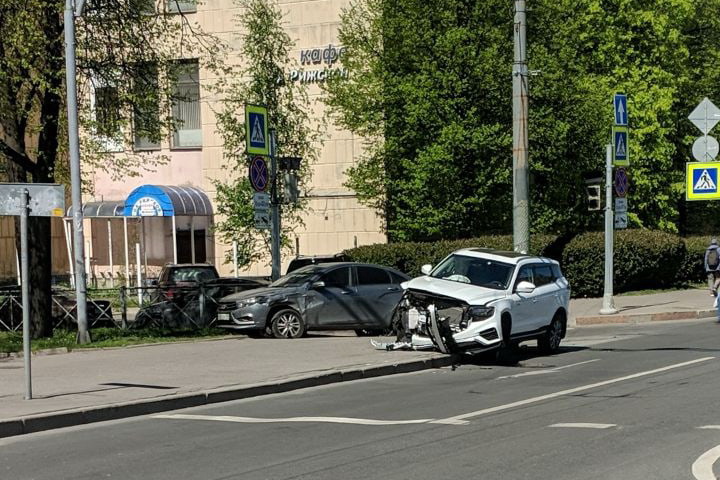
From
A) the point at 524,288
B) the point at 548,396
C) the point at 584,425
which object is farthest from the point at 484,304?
the point at 584,425

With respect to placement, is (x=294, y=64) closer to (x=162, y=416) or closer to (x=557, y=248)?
(x=557, y=248)

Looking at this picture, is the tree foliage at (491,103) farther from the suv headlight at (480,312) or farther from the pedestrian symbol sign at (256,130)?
the suv headlight at (480,312)

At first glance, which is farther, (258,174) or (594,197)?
(594,197)

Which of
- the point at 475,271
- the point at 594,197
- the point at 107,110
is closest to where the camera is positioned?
the point at 475,271

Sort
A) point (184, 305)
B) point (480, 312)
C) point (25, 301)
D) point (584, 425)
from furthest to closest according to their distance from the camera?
point (184, 305) → point (480, 312) → point (25, 301) → point (584, 425)

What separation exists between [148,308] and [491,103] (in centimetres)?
1414

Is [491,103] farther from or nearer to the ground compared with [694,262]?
farther from the ground

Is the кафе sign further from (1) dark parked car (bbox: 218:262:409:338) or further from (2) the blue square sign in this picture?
(1) dark parked car (bbox: 218:262:409:338)

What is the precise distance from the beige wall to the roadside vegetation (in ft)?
63.6

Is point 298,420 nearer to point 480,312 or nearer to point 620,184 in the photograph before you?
point 480,312

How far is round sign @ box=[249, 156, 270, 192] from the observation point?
20.1 metres

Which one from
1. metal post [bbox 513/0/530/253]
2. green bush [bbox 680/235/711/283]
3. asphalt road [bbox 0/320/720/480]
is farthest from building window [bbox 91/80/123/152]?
green bush [bbox 680/235/711/283]

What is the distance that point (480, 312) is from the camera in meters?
16.5

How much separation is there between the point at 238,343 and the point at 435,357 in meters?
4.77
